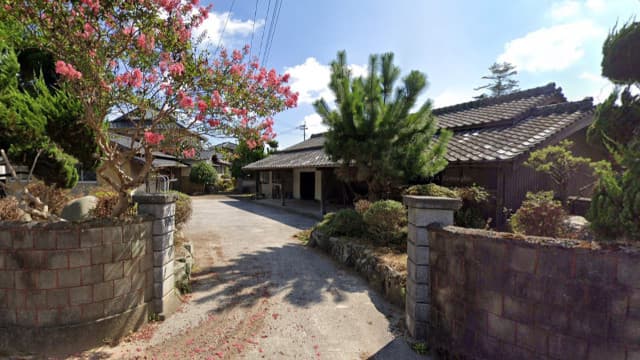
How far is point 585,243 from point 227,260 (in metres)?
5.53

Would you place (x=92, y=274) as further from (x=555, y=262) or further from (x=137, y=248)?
(x=555, y=262)

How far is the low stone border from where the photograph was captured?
13.3 feet

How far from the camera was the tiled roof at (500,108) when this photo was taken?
8873 mm

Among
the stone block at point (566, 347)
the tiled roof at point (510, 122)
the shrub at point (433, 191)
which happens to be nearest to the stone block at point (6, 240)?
the stone block at point (566, 347)


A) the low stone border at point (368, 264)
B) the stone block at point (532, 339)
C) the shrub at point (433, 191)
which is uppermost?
the shrub at point (433, 191)

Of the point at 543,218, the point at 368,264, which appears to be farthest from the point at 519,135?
the point at 368,264

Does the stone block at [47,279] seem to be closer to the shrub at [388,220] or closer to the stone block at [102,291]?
the stone block at [102,291]

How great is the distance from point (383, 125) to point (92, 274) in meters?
5.55

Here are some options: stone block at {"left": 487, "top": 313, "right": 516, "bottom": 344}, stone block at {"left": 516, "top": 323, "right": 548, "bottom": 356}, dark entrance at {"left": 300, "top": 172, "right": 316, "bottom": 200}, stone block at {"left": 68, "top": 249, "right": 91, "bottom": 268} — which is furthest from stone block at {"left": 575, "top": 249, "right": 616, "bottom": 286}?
dark entrance at {"left": 300, "top": 172, "right": 316, "bottom": 200}

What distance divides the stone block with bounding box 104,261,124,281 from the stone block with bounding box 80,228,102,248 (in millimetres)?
262

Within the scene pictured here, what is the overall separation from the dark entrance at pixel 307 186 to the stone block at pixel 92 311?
46.2ft

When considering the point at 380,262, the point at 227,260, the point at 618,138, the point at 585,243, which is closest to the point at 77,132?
the point at 227,260

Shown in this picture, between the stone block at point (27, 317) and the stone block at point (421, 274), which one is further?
the stone block at point (421, 274)

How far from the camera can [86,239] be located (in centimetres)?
288
